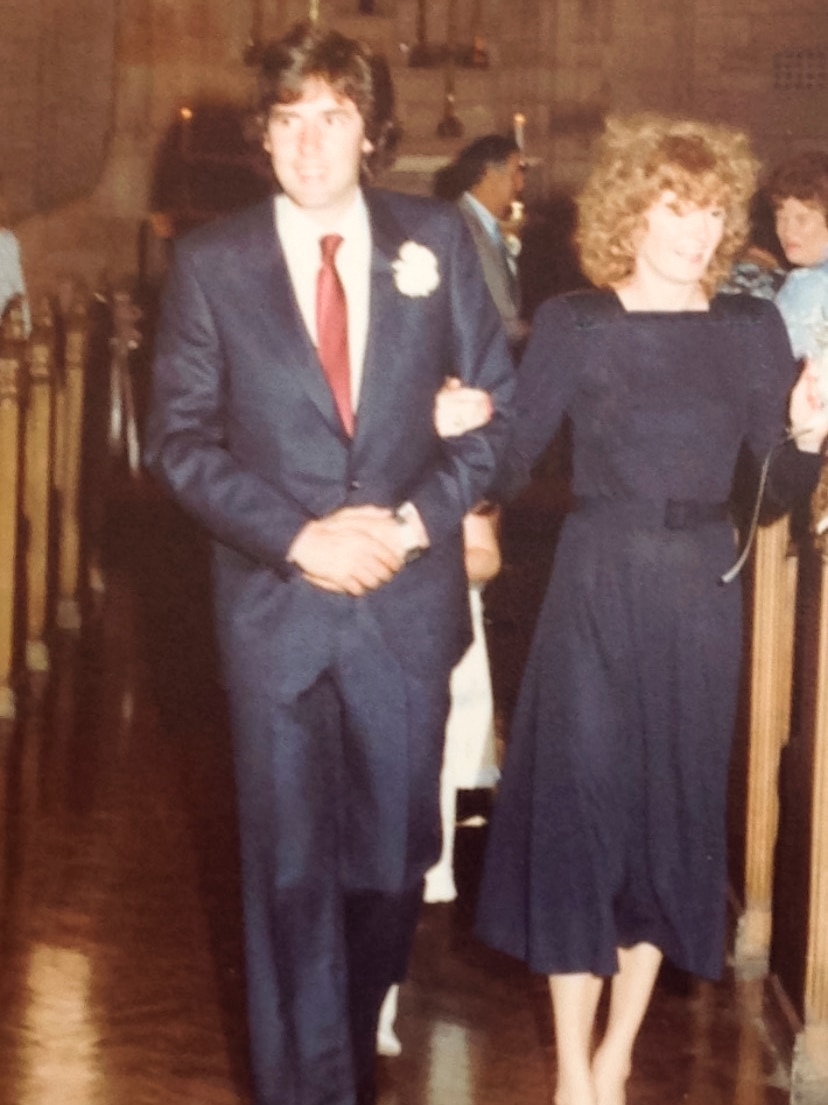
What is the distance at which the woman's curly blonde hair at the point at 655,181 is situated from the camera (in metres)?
3.40

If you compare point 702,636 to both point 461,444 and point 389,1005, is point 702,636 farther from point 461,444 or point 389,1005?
point 389,1005

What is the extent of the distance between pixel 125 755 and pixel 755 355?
3.36 metres

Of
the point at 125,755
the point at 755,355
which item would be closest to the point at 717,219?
the point at 755,355

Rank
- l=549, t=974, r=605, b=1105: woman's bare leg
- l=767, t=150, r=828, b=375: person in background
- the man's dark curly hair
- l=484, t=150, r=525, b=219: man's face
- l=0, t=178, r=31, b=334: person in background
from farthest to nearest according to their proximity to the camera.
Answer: l=0, t=178, r=31, b=334: person in background
l=484, t=150, r=525, b=219: man's face
l=767, t=150, r=828, b=375: person in background
l=549, t=974, r=605, b=1105: woman's bare leg
the man's dark curly hair

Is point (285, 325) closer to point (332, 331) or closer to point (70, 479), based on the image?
point (332, 331)

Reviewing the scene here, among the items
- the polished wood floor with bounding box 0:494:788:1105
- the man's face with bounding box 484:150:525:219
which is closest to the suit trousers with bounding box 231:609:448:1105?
the polished wood floor with bounding box 0:494:788:1105

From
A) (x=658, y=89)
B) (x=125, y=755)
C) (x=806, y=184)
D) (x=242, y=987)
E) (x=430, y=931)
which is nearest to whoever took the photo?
(x=242, y=987)

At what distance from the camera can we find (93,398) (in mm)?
Result: 10797

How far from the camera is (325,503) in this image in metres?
3.26

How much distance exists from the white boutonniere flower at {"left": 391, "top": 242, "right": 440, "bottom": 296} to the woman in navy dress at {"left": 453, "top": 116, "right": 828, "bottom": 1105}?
0.84ft

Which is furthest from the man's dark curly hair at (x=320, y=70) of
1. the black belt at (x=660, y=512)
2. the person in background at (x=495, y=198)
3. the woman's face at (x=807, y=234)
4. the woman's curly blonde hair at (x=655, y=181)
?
the person in background at (x=495, y=198)

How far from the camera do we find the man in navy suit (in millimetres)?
3211

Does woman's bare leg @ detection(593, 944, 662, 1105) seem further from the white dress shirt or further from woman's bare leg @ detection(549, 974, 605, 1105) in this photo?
the white dress shirt

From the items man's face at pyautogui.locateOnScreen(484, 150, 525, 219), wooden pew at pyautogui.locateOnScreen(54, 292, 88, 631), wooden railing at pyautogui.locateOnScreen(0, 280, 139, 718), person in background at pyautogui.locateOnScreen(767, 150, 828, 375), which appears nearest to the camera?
person in background at pyautogui.locateOnScreen(767, 150, 828, 375)
